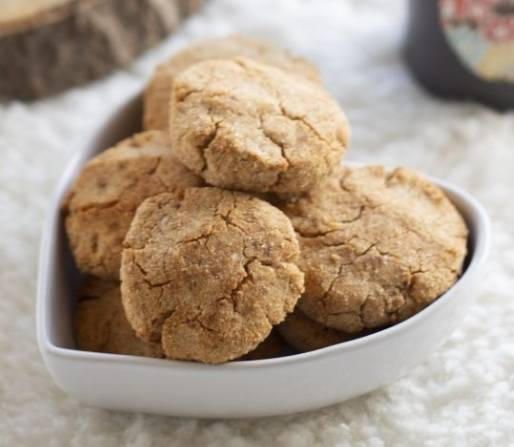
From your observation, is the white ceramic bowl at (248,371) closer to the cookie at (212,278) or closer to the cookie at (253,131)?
the cookie at (212,278)

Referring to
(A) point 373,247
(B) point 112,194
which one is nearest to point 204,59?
(B) point 112,194

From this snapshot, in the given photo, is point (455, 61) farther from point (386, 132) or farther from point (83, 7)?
point (83, 7)

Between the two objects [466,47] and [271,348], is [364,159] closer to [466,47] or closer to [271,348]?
[466,47]

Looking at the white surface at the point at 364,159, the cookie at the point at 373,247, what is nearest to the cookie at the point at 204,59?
the white surface at the point at 364,159

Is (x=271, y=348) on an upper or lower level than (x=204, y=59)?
lower

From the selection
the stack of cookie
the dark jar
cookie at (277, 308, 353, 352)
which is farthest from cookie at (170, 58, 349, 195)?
the dark jar

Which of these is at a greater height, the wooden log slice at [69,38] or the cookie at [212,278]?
the cookie at [212,278]

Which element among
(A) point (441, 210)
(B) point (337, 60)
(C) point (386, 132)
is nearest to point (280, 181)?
(A) point (441, 210)
